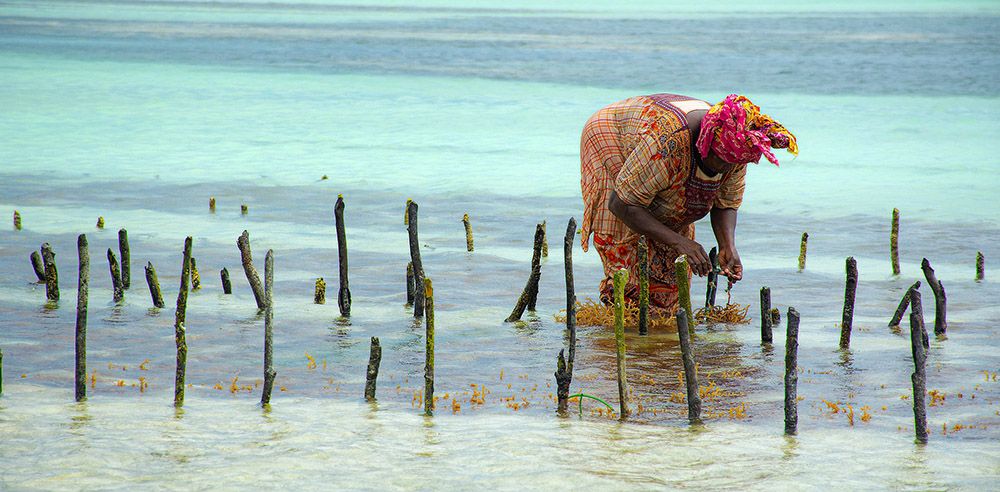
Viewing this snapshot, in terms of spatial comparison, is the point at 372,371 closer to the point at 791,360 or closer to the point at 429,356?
the point at 429,356

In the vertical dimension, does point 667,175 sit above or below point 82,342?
above

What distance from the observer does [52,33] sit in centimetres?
5150

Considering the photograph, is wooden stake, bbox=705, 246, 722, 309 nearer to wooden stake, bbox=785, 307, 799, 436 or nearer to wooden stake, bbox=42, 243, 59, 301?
wooden stake, bbox=785, 307, 799, 436

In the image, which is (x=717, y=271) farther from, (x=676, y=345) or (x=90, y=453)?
(x=90, y=453)

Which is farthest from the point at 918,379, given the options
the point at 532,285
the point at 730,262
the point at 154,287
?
the point at 154,287

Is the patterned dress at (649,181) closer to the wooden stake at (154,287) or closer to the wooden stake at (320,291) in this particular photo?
the wooden stake at (320,291)

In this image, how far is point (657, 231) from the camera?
654cm

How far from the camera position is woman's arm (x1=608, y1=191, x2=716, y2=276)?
6473 millimetres

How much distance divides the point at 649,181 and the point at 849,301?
4.29 ft

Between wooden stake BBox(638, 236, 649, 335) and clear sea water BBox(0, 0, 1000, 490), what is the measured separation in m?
0.11

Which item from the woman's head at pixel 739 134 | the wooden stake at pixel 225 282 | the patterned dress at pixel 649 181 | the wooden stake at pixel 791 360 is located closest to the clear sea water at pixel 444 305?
the wooden stake at pixel 225 282

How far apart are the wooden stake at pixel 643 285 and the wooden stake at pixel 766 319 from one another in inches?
25.1

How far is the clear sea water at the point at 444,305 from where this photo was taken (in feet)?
16.3

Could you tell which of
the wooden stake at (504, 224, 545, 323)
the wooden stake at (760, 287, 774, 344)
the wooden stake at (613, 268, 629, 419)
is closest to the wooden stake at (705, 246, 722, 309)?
the wooden stake at (760, 287, 774, 344)
